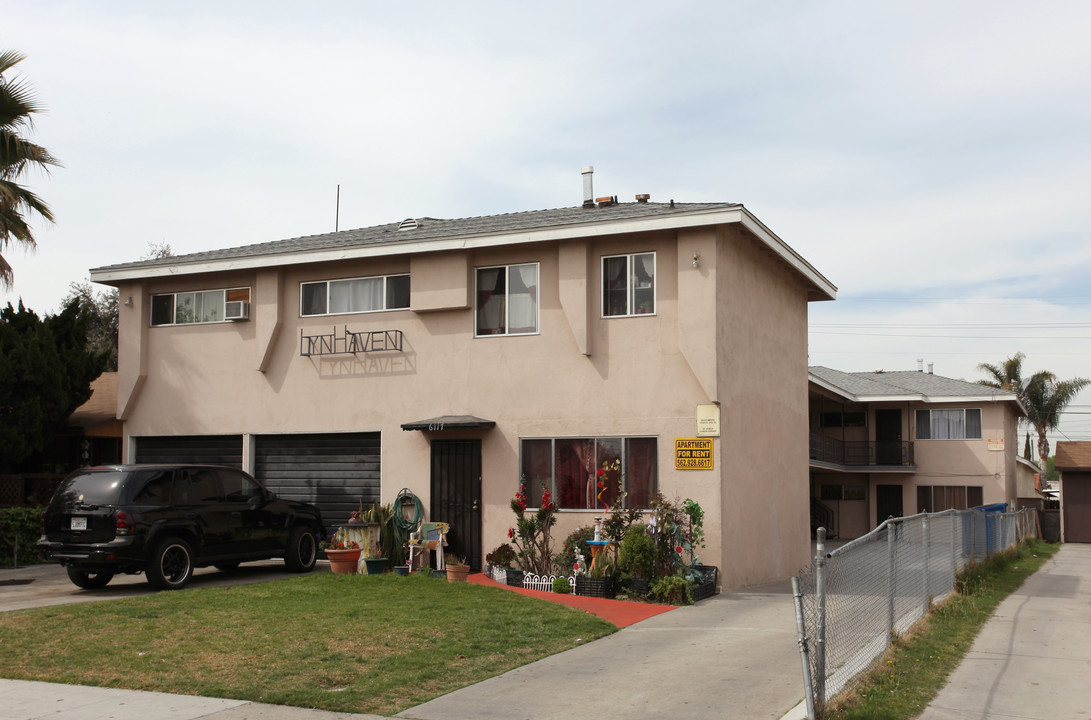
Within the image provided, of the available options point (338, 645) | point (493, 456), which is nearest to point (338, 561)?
point (493, 456)

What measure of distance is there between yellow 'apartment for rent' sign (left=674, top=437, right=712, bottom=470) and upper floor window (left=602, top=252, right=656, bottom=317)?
219cm

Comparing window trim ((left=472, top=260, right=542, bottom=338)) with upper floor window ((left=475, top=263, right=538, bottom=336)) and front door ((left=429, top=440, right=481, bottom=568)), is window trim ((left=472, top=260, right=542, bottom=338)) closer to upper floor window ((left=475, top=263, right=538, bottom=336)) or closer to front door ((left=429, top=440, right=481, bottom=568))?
upper floor window ((left=475, top=263, right=538, bottom=336))

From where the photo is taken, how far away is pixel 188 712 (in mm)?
7453

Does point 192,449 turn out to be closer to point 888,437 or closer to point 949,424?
point 888,437

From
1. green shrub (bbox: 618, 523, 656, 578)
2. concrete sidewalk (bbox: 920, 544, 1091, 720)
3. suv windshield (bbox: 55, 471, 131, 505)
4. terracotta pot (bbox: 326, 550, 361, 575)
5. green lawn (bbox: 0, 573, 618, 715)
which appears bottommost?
concrete sidewalk (bbox: 920, 544, 1091, 720)

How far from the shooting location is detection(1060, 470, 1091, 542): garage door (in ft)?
117

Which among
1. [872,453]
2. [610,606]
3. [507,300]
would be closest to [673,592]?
[610,606]

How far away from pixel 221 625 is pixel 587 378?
7298mm

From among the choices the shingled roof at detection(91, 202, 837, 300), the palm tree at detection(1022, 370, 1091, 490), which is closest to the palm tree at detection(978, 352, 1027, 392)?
the palm tree at detection(1022, 370, 1091, 490)

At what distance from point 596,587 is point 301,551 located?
5.40 m

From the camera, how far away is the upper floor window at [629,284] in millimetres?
16125

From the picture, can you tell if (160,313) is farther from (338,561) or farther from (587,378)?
(587,378)

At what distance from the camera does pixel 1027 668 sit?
9.52 m

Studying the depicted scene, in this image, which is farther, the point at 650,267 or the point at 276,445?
the point at 276,445
